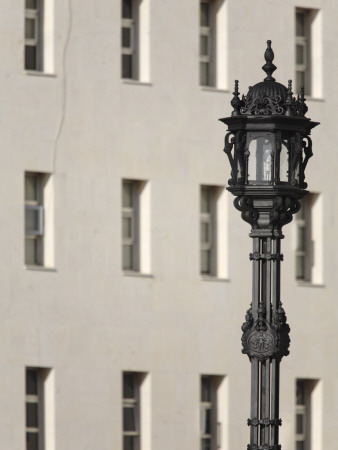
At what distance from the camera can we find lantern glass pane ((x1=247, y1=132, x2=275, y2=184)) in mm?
21438

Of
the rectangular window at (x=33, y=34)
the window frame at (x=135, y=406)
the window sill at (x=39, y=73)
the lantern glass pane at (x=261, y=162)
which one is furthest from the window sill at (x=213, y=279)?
the lantern glass pane at (x=261, y=162)

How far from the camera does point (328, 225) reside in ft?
145

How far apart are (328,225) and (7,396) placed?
8.08m

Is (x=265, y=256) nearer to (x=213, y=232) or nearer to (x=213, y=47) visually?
(x=213, y=232)

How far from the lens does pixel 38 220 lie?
132 ft

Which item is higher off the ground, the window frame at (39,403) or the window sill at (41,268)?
the window sill at (41,268)

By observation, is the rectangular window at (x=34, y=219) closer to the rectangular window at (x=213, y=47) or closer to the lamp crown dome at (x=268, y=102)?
the rectangular window at (x=213, y=47)

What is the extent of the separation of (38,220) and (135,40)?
4.04 metres

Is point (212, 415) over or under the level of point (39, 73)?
under

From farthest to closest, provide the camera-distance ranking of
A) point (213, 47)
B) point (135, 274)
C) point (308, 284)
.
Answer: point (308, 284)
point (213, 47)
point (135, 274)

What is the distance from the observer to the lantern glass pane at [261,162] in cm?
2144

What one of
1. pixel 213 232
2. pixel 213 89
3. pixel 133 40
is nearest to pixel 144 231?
pixel 213 232

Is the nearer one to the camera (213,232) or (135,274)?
(135,274)

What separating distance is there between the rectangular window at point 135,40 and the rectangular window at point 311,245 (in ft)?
15.3
